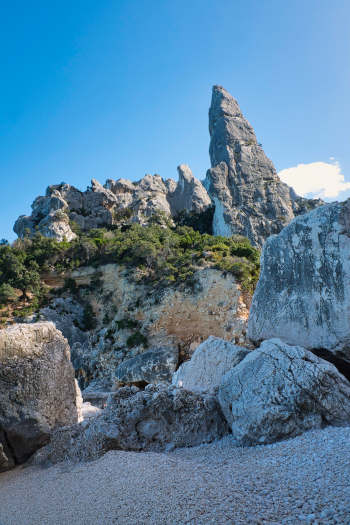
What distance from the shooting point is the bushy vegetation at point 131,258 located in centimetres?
2478

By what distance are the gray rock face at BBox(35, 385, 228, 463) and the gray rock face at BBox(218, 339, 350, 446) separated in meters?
0.40

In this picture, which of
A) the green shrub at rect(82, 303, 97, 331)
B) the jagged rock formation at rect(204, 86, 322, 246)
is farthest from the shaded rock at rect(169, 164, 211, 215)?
the green shrub at rect(82, 303, 97, 331)

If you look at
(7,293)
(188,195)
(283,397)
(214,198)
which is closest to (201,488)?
(283,397)

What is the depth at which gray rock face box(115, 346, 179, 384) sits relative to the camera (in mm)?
20219

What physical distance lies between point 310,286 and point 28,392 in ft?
17.6

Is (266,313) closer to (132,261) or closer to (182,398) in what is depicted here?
(182,398)

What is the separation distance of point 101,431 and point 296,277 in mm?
4351

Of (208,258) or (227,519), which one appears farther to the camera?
(208,258)

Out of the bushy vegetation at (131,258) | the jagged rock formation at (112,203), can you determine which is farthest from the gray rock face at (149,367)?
the jagged rock formation at (112,203)

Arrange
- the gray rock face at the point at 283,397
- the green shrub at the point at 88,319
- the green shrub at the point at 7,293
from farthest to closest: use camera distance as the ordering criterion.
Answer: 1. the green shrub at the point at 7,293
2. the green shrub at the point at 88,319
3. the gray rock face at the point at 283,397

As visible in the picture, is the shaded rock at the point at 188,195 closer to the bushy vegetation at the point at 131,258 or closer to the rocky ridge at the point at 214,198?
the rocky ridge at the point at 214,198

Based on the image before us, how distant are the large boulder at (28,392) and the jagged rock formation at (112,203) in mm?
37010

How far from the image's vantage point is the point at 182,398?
5.07m

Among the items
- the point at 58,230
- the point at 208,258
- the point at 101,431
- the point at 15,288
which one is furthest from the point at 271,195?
the point at 101,431
